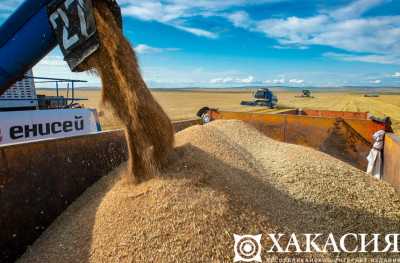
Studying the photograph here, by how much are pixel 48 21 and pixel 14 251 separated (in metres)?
1.54

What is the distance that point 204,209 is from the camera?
216cm

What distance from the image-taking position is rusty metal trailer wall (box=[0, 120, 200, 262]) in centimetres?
207

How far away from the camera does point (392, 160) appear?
10.5ft

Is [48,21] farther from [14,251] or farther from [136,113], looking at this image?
[14,251]

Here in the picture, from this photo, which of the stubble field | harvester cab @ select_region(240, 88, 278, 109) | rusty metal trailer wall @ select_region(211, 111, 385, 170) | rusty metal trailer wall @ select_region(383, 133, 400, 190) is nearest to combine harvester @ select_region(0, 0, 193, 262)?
the stubble field

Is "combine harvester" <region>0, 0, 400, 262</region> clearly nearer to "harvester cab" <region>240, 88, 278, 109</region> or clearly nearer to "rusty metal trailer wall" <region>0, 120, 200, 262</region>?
"rusty metal trailer wall" <region>0, 120, 200, 262</region>

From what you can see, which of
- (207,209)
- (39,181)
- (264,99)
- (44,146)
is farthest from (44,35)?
(264,99)

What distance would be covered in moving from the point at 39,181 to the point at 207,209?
127cm

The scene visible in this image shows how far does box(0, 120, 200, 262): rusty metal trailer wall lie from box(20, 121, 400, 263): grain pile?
99 mm

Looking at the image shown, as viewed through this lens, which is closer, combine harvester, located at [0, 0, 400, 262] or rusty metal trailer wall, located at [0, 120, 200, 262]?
combine harvester, located at [0, 0, 400, 262]

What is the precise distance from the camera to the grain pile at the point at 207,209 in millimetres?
1988

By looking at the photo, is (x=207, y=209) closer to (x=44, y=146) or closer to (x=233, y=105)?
(x=44, y=146)

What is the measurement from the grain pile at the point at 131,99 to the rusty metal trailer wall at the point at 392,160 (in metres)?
2.24

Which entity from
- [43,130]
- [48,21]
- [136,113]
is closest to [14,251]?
[136,113]
